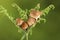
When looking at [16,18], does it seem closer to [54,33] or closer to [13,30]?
[13,30]

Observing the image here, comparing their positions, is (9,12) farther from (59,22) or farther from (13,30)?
(59,22)

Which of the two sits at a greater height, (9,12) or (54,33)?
(9,12)

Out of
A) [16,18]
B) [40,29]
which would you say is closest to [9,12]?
[16,18]

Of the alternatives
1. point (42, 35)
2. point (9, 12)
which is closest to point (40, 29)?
point (42, 35)

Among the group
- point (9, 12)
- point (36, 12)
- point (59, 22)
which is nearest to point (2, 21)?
point (9, 12)
